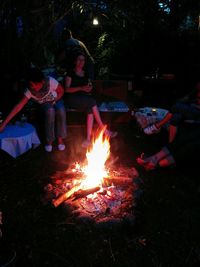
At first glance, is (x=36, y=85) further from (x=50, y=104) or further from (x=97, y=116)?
(x=97, y=116)

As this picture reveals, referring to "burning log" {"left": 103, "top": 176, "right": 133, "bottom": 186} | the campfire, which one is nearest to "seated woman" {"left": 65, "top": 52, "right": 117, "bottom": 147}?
the campfire

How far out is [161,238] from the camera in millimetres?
3697

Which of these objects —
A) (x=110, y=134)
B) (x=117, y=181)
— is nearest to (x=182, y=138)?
(x=117, y=181)

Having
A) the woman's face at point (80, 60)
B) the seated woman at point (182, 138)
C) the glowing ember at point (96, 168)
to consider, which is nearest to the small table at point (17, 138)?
the glowing ember at point (96, 168)

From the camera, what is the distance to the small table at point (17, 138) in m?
5.27

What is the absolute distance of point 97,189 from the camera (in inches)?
175

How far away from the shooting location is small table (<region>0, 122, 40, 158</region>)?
527 centimetres

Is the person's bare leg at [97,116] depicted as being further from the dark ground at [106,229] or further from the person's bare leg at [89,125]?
the dark ground at [106,229]

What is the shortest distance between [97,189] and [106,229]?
75 cm

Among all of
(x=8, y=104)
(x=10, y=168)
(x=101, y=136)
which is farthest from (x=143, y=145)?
(x=8, y=104)

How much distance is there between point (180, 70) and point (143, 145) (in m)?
5.03

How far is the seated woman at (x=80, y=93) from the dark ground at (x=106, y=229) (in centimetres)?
162

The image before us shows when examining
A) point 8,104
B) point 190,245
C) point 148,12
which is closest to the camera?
point 190,245

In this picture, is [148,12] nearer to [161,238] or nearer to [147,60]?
[147,60]
